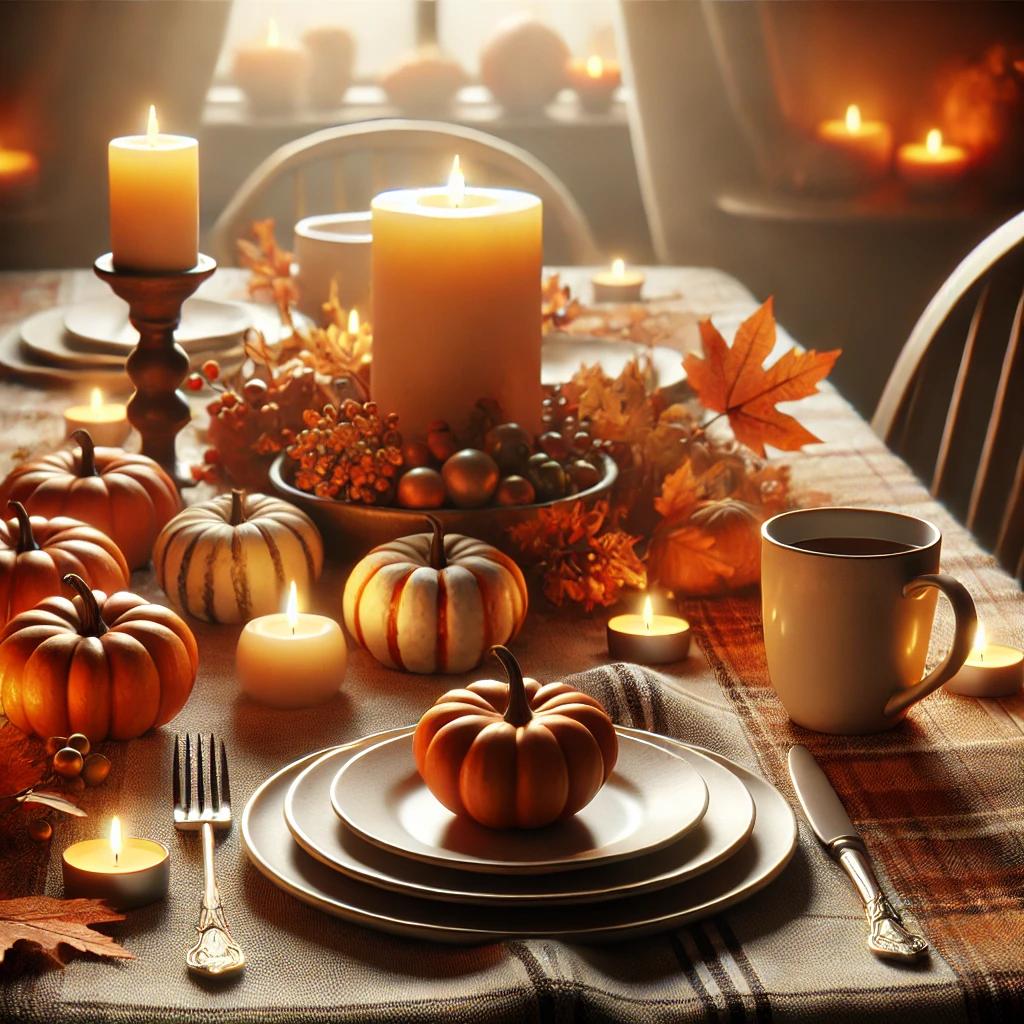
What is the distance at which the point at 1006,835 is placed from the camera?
71 centimetres

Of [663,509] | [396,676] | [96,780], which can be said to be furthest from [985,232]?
[96,780]

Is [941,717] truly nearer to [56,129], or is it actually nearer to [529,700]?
[529,700]

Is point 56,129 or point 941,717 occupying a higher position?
point 56,129

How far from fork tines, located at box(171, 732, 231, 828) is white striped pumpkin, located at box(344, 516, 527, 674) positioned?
15 cm

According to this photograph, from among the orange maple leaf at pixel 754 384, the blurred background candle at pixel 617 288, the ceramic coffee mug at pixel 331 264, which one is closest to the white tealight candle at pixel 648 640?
the orange maple leaf at pixel 754 384

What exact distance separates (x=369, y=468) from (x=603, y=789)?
1.28ft

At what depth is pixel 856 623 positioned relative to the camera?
31.2 inches

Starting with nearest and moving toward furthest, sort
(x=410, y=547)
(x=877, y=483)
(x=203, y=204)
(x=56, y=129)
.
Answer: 1. (x=410, y=547)
2. (x=877, y=483)
3. (x=56, y=129)
4. (x=203, y=204)

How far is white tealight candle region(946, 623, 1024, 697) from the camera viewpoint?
34.4 inches

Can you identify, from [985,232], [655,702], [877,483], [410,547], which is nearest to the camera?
[655,702]

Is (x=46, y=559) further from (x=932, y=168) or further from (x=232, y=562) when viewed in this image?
(x=932, y=168)

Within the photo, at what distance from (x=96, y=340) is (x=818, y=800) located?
1.05 metres

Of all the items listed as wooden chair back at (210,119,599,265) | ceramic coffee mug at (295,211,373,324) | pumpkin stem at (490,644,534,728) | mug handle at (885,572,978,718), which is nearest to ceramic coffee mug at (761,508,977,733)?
mug handle at (885,572,978,718)

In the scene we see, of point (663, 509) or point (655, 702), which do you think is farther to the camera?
point (663, 509)
